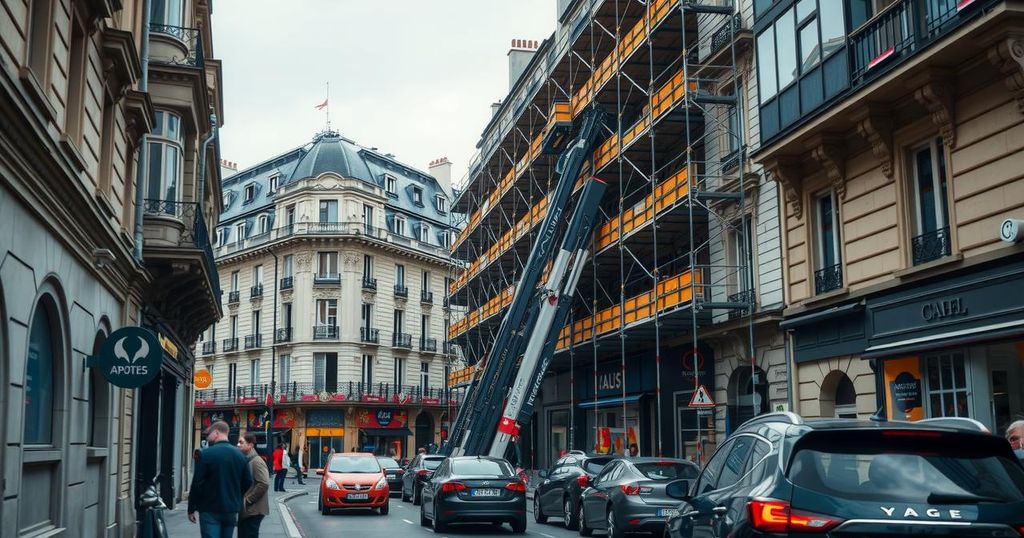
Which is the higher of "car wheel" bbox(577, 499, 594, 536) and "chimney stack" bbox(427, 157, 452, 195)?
"chimney stack" bbox(427, 157, 452, 195)

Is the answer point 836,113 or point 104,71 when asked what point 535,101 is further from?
point 104,71

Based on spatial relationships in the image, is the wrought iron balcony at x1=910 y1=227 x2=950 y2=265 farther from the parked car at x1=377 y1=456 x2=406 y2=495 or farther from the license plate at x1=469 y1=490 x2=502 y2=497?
the parked car at x1=377 y1=456 x2=406 y2=495

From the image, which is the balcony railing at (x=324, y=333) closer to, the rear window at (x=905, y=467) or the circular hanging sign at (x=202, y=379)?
the circular hanging sign at (x=202, y=379)

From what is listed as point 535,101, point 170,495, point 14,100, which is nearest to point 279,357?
point 535,101

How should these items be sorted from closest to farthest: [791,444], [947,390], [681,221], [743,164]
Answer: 1. [791,444]
2. [947,390]
3. [743,164]
4. [681,221]

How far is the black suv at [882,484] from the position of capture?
565 cm

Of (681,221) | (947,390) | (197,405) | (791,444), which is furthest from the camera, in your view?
(197,405)

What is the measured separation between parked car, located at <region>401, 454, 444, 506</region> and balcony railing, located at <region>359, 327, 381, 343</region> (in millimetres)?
33329

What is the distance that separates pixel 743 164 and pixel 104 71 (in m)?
15.2

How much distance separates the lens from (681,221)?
27469mm

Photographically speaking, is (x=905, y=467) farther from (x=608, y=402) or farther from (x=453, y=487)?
(x=608, y=402)

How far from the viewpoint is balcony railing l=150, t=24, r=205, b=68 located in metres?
19.5

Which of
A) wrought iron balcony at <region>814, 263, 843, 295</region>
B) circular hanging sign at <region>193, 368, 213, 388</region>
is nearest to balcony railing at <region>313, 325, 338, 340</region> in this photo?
circular hanging sign at <region>193, 368, 213, 388</region>

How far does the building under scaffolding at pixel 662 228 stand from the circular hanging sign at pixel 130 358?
13.4 metres
